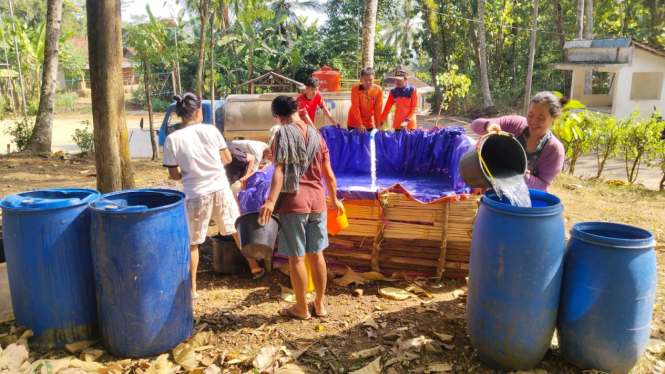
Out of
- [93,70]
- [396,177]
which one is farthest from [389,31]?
[93,70]

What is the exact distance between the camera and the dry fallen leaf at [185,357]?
10.2ft

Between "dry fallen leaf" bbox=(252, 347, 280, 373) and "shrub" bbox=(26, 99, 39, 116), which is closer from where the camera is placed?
"dry fallen leaf" bbox=(252, 347, 280, 373)

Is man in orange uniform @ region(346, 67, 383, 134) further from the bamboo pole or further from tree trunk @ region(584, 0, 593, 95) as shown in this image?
tree trunk @ region(584, 0, 593, 95)

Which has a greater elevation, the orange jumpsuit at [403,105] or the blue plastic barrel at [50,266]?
the orange jumpsuit at [403,105]

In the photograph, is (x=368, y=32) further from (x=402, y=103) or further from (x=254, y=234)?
(x=254, y=234)

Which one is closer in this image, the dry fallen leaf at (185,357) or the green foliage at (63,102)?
the dry fallen leaf at (185,357)

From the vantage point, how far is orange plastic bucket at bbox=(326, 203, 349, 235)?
13.9 ft

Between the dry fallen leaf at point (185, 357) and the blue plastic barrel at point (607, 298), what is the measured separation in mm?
2356

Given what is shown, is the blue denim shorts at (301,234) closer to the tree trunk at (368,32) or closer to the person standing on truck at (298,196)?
the person standing on truck at (298,196)

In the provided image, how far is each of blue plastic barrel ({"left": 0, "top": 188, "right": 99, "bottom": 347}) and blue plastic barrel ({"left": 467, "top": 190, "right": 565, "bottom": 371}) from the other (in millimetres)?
2537

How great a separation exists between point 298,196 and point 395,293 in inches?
55.1

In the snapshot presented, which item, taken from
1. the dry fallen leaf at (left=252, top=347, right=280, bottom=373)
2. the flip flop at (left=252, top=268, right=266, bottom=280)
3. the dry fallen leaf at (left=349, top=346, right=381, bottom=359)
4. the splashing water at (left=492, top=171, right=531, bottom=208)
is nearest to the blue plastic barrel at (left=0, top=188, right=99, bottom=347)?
the dry fallen leaf at (left=252, top=347, right=280, bottom=373)

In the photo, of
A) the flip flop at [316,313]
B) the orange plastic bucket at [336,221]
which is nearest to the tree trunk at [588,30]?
the orange plastic bucket at [336,221]

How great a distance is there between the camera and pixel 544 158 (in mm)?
3656
